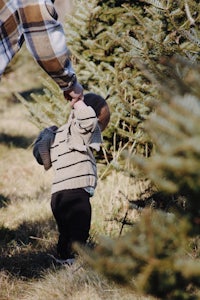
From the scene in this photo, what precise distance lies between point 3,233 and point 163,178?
3246 millimetres

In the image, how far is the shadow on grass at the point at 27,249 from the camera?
3.54 meters

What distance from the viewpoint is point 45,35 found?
2777 mm

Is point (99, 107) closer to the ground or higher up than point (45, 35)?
closer to the ground

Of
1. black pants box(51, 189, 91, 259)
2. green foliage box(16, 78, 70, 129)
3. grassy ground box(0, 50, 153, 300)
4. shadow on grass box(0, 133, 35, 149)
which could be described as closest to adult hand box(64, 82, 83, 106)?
black pants box(51, 189, 91, 259)

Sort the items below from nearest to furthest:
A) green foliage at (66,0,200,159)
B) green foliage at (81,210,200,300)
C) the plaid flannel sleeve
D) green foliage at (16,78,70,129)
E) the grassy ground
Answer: green foliage at (81,210,200,300) → the plaid flannel sleeve → the grassy ground → green foliage at (66,0,200,159) → green foliage at (16,78,70,129)

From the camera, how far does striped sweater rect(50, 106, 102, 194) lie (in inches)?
131

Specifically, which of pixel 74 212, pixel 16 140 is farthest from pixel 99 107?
pixel 16 140

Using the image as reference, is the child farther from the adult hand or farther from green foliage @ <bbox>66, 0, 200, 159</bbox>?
green foliage @ <bbox>66, 0, 200, 159</bbox>

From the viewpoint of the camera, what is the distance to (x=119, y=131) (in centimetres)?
457

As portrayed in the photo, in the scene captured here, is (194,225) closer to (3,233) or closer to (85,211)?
(85,211)

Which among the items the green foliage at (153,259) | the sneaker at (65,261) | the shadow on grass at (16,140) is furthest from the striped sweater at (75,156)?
the shadow on grass at (16,140)

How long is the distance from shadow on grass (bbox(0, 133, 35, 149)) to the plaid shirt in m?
5.20

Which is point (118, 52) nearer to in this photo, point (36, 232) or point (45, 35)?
point (36, 232)

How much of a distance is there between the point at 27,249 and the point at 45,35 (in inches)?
68.2
